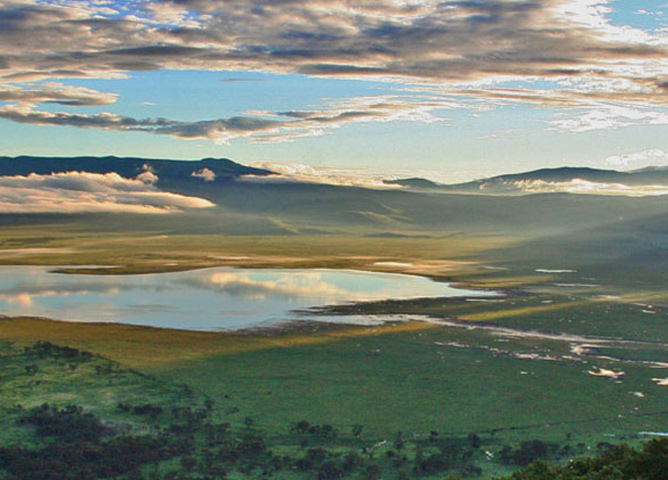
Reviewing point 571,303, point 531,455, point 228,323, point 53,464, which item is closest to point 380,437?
point 531,455

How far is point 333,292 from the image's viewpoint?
130875 mm

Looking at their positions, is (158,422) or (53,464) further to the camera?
(158,422)

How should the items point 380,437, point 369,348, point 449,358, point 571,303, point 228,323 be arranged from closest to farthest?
point 380,437 → point 449,358 → point 369,348 → point 228,323 → point 571,303

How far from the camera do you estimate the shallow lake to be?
102750 mm

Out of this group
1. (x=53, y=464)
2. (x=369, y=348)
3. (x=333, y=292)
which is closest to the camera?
(x=53, y=464)

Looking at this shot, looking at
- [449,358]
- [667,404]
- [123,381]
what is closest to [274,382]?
[123,381]

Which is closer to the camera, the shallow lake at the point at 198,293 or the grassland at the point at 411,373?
the grassland at the point at 411,373

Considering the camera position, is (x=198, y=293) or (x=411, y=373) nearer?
(x=411, y=373)

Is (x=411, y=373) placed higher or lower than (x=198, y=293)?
higher

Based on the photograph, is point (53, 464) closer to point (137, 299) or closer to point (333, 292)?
point (137, 299)

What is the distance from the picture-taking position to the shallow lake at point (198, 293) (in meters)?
103

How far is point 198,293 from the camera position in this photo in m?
129

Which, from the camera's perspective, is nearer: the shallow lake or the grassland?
the grassland

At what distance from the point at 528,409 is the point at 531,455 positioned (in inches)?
386
